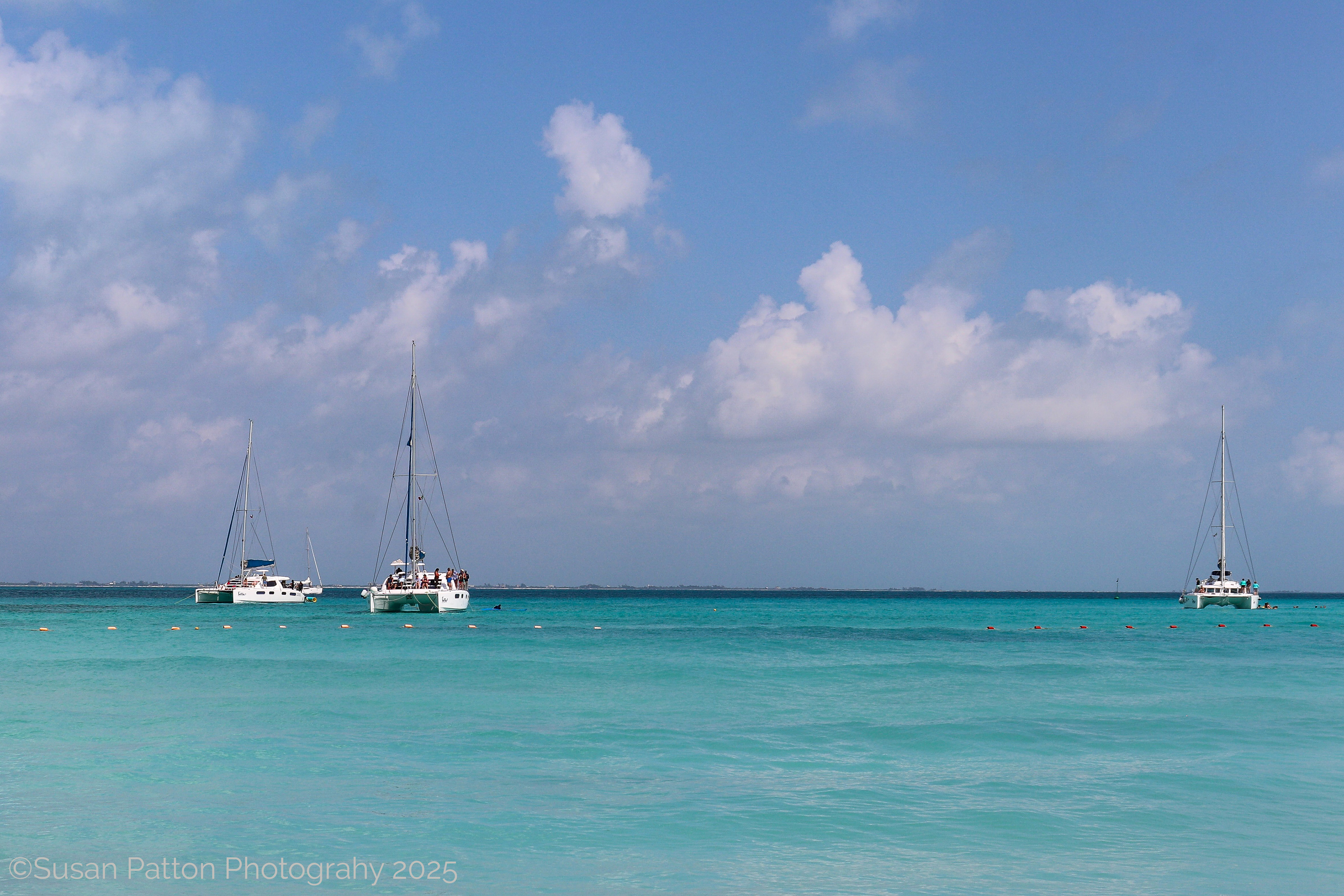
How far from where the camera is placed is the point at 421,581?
8181 centimetres

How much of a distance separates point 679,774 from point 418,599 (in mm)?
65053

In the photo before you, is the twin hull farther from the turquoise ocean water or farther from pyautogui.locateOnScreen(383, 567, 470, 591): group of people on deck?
the turquoise ocean water

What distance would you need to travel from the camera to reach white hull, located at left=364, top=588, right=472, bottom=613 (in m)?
80.8

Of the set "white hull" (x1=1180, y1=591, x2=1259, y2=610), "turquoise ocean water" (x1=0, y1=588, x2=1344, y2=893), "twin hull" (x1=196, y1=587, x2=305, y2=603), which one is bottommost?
"twin hull" (x1=196, y1=587, x2=305, y2=603)

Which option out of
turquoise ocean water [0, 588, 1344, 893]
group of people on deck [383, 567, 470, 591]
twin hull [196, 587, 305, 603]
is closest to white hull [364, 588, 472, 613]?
group of people on deck [383, 567, 470, 591]

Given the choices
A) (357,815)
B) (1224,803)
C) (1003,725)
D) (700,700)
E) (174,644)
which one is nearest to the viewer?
(357,815)

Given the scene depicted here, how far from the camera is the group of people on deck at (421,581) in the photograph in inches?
3214

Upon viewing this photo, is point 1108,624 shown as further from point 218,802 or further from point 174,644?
point 218,802

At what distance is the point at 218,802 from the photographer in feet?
53.8

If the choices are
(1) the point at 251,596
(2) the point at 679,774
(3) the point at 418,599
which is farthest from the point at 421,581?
(2) the point at 679,774

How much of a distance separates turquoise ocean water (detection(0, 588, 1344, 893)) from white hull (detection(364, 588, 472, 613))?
35.8 meters

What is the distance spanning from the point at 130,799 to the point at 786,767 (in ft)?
36.5

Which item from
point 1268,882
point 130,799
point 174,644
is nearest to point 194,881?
point 130,799

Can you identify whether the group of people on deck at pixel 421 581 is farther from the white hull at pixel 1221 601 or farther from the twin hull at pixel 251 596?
the white hull at pixel 1221 601
